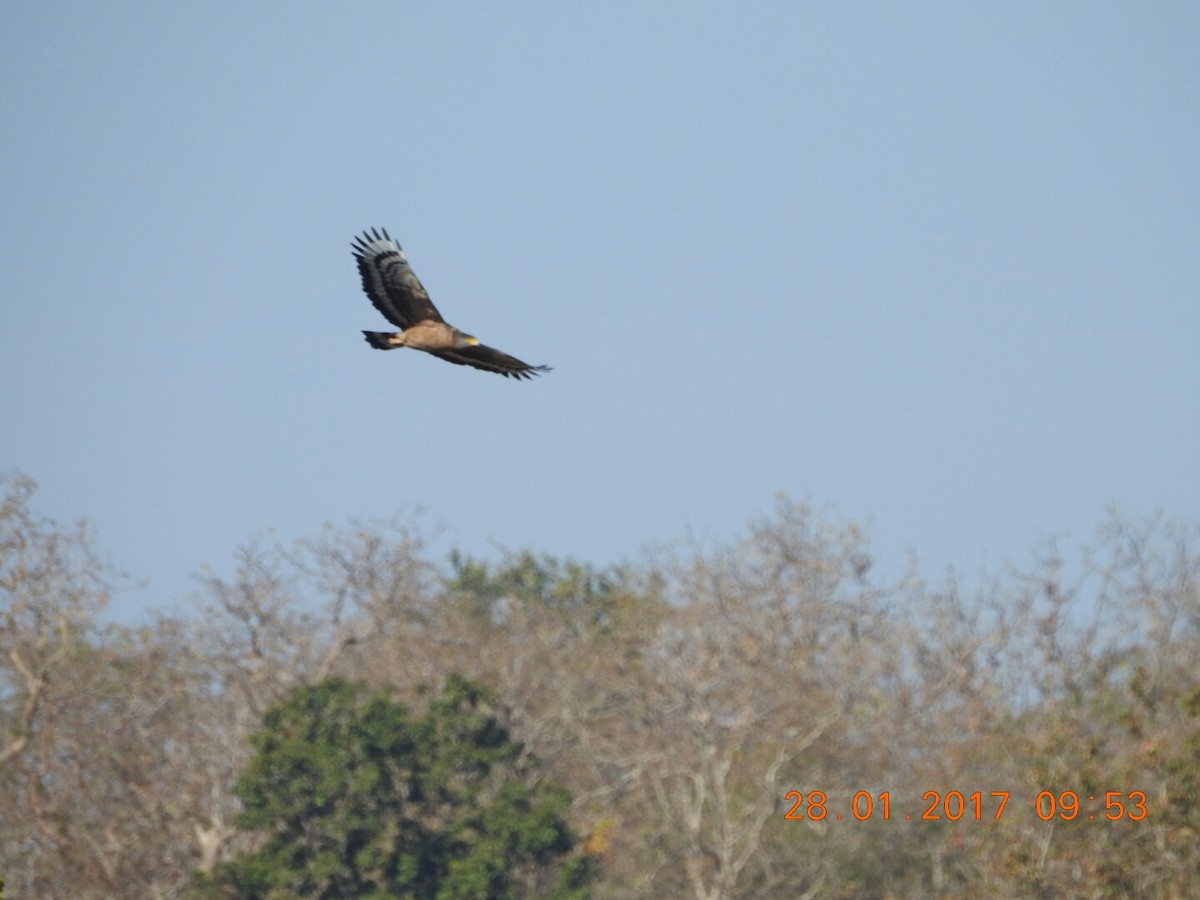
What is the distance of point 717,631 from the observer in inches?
1549

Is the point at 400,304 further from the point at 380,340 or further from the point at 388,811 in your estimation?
the point at 388,811

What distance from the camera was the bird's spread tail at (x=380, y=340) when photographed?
16156 millimetres

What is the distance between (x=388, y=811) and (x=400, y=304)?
20.1 metres

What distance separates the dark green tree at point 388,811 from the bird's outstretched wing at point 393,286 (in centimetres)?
1859

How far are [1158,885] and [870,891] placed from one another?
14.0m

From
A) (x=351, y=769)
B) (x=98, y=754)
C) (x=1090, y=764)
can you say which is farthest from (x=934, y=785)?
(x=98, y=754)

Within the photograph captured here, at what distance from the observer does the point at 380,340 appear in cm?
1620

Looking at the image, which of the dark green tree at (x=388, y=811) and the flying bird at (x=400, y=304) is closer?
the flying bird at (x=400, y=304)

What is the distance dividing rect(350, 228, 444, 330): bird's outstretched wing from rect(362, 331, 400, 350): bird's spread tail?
6.8 inches

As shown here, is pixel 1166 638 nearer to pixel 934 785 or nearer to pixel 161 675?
pixel 934 785
